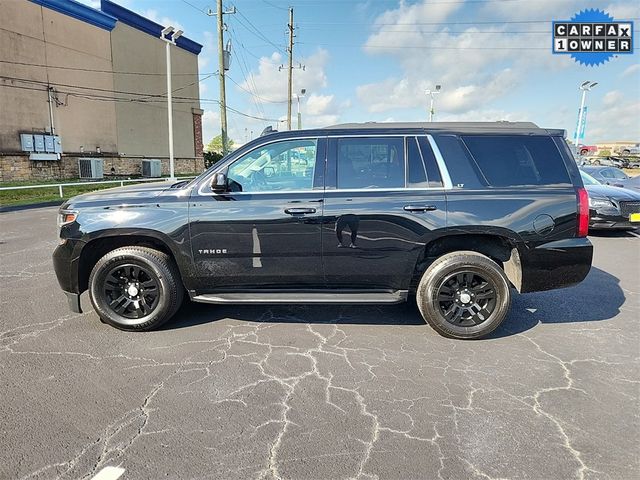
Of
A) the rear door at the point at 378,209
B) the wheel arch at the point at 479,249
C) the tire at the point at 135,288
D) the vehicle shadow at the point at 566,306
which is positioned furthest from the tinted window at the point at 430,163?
the tire at the point at 135,288

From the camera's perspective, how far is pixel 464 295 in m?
3.87

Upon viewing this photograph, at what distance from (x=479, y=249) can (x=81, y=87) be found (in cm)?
2673

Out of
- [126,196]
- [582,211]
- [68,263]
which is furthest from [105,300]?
[582,211]

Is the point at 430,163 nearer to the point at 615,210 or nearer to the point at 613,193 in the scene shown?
the point at 615,210

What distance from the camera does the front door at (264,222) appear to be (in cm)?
377

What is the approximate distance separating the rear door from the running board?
0.28ft

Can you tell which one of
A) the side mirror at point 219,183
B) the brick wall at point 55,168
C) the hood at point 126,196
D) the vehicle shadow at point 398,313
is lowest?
the vehicle shadow at point 398,313

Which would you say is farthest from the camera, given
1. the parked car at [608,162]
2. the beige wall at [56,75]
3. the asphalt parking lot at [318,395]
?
the parked car at [608,162]

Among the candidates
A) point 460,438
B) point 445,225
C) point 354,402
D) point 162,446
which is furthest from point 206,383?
point 445,225

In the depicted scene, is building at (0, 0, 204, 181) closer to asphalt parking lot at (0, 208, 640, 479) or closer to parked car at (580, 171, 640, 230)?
asphalt parking lot at (0, 208, 640, 479)

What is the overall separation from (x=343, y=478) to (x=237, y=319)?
2414mm

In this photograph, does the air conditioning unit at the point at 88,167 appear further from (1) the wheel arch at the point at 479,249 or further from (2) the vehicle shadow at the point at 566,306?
(2) the vehicle shadow at the point at 566,306

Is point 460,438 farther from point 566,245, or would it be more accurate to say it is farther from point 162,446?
point 566,245

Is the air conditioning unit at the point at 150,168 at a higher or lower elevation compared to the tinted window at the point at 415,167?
higher
